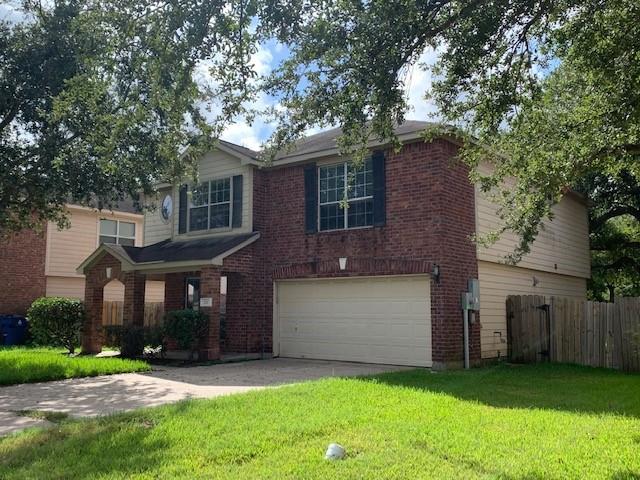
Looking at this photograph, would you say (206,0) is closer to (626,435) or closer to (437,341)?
(626,435)

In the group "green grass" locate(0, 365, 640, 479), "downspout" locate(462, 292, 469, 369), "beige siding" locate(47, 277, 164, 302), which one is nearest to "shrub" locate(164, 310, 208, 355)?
"green grass" locate(0, 365, 640, 479)

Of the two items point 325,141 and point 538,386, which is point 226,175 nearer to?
point 325,141

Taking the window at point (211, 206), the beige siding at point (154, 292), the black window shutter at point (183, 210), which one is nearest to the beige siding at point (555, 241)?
the window at point (211, 206)

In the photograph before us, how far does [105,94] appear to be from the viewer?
991 cm

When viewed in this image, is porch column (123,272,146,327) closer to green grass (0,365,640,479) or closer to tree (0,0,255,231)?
tree (0,0,255,231)

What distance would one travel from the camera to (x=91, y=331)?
1759 cm

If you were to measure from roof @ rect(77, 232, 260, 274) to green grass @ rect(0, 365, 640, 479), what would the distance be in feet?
20.4

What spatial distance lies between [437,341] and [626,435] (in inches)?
257

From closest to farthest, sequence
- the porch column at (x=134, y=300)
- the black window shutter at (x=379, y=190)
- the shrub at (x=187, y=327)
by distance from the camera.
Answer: the black window shutter at (x=379, y=190)
the shrub at (x=187, y=327)
the porch column at (x=134, y=300)

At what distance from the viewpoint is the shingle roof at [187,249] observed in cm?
1567

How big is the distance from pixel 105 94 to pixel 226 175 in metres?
7.53

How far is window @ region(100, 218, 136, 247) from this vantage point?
26602mm

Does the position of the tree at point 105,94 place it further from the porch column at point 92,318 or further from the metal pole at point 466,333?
the metal pole at point 466,333

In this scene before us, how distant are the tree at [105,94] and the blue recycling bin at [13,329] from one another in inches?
248
